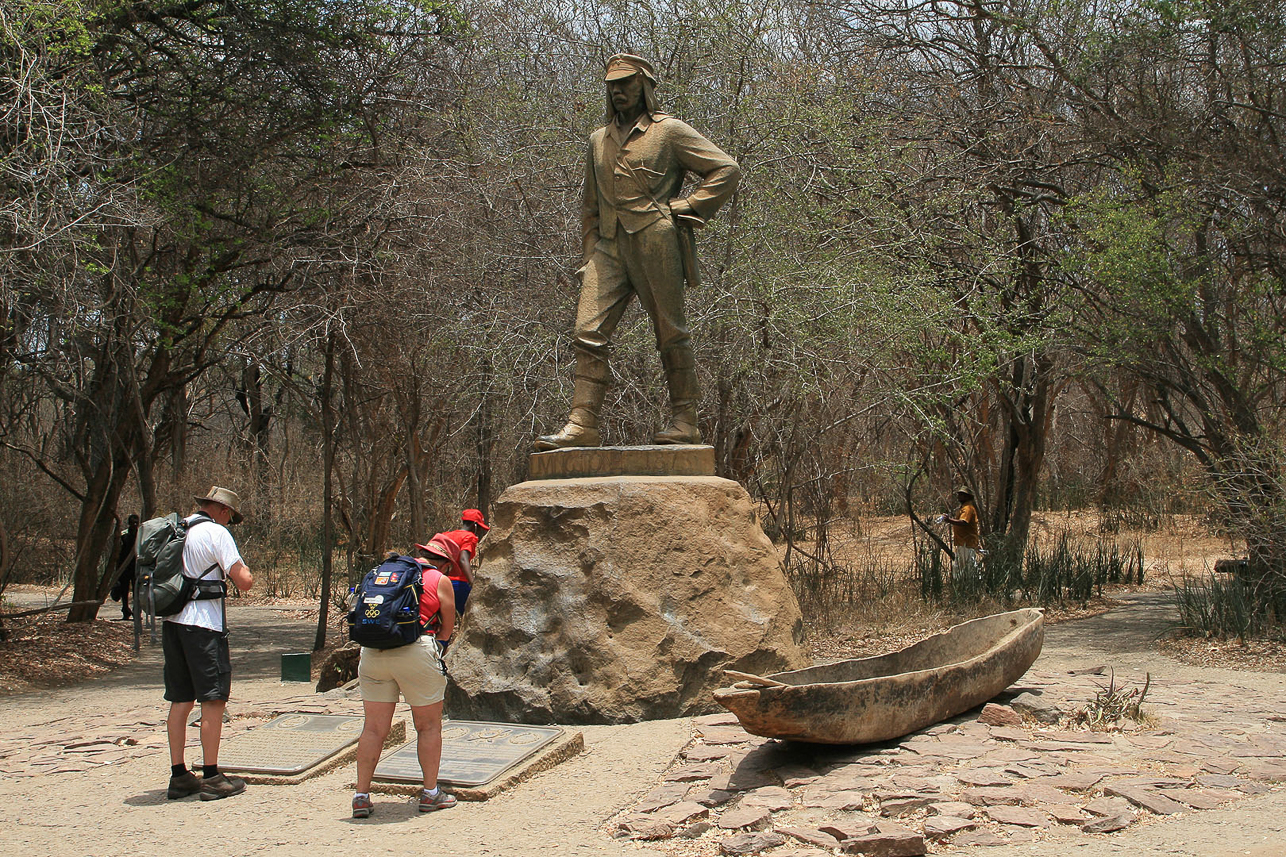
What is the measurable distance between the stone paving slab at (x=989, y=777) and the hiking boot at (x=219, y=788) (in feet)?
6.03

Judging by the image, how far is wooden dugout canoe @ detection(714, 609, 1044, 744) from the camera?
14.5ft

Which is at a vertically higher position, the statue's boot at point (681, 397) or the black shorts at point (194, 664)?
the statue's boot at point (681, 397)

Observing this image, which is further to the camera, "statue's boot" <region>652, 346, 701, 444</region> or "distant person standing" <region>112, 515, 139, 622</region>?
"distant person standing" <region>112, 515, 139, 622</region>

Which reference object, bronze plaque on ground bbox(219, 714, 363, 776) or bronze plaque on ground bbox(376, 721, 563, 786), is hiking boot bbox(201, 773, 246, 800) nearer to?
bronze plaque on ground bbox(219, 714, 363, 776)

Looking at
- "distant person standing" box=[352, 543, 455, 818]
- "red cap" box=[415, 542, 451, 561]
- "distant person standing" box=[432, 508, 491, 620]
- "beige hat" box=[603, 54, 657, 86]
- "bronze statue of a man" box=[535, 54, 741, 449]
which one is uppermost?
"beige hat" box=[603, 54, 657, 86]

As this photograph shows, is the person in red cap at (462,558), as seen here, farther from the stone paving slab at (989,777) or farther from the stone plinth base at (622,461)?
the stone paving slab at (989,777)

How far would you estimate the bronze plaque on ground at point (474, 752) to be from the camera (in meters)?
4.76

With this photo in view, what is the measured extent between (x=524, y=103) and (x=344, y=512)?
22.4 feet

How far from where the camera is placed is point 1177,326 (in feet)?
35.2

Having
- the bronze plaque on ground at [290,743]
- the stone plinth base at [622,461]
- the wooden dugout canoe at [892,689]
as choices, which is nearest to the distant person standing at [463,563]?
the stone plinth base at [622,461]

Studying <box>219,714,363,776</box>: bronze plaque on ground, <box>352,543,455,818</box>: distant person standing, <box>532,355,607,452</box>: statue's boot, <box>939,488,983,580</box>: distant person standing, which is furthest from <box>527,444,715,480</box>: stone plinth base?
<box>939,488,983,580</box>: distant person standing

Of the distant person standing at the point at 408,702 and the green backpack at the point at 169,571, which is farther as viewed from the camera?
the green backpack at the point at 169,571

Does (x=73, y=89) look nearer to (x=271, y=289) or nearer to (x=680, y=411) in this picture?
(x=271, y=289)

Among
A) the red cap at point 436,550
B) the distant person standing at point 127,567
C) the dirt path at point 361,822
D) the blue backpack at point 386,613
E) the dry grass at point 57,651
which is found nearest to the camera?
the dirt path at point 361,822
